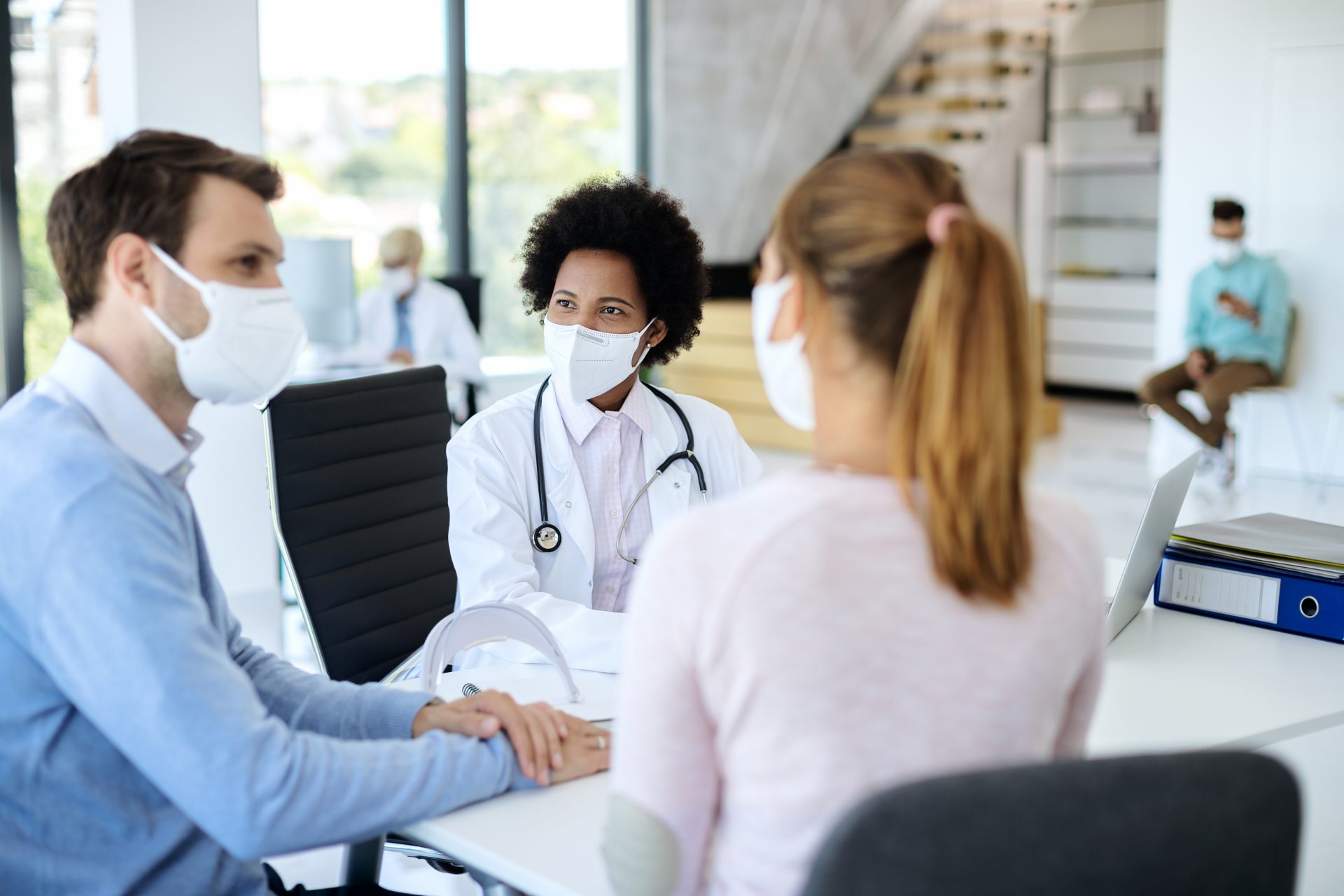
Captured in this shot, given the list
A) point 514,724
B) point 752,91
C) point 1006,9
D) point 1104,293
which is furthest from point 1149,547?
point 1006,9

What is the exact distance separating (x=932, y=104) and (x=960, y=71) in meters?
0.38

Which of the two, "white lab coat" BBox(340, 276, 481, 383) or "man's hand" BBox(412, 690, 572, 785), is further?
"white lab coat" BBox(340, 276, 481, 383)

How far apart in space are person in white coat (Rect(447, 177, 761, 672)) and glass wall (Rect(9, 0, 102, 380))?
12.0 ft

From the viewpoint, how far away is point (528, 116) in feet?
25.2

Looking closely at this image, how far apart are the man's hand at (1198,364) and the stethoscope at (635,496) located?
5.10m

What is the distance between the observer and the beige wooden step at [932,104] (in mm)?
9078

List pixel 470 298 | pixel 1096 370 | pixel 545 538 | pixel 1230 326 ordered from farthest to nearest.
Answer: pixel 1096 370, pixel 1230 326, pixel 470 298, pixel 545 538

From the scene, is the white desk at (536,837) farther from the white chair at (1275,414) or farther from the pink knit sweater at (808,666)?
the white chair at (1275,414)

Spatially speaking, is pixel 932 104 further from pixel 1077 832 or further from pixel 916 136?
pixel 1077 832

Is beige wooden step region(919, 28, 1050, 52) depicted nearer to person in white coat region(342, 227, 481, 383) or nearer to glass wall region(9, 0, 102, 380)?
person in white coat region(342, 227, 481, 383)

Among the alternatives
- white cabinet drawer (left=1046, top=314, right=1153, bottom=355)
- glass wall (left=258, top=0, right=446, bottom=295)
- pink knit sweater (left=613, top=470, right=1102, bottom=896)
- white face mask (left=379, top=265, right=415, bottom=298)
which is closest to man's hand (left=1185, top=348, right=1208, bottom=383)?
white cabinet drawer (left=1046, top=314, right=1153, bottom=355)

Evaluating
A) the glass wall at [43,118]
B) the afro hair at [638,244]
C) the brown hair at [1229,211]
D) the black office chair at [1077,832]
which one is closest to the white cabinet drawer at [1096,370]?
the brown hair at [1229,211]

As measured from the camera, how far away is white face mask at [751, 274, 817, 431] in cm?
112

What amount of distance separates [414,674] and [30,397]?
741 mm
